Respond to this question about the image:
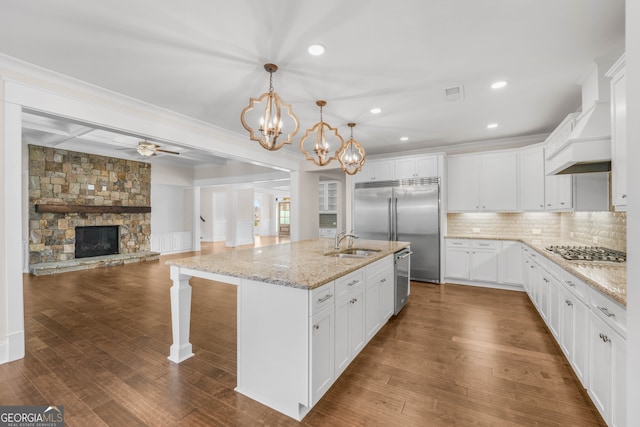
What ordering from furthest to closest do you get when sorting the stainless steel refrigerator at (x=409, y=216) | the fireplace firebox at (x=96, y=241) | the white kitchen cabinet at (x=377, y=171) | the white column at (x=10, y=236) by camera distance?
1. the fireplace firebox at (x=96, y=241)
2. the white kitchen cabinet at (x=377, y=171)
3. the stainless steel refrigerator at (x=409, y=216)
4. the white column at (x=10, y=236)

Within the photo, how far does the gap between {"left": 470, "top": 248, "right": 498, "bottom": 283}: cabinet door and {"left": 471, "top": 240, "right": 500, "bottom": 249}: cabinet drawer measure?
52 mm

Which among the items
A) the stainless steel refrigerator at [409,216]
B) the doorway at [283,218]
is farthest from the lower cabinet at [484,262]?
the doorway at [283,218]

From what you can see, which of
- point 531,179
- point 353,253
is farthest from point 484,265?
point 353,253

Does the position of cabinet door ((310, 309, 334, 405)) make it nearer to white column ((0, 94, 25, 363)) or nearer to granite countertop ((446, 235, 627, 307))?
granite countertop ((446, 235, 627, 307))

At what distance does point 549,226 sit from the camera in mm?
4832

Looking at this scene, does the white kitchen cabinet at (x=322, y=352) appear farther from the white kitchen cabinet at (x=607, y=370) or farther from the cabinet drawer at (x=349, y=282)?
the white kitchen cabinet at (x=607, y=370)

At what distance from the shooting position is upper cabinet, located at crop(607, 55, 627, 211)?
197 centimetres

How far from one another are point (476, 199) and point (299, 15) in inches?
178

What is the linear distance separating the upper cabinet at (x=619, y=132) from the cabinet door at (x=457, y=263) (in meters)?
3.10

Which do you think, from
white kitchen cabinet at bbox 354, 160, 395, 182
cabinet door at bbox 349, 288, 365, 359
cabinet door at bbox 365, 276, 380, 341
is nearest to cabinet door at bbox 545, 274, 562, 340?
cabinet door at bbox 365, 276, 380, 341

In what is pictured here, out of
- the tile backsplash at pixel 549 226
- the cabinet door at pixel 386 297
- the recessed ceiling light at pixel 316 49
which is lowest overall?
Answer: the cabinet door at pixel 386 297

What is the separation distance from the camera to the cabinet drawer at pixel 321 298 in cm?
178

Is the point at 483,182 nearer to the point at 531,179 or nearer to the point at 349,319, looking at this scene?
the point at 531,179

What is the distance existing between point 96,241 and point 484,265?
882 cm
